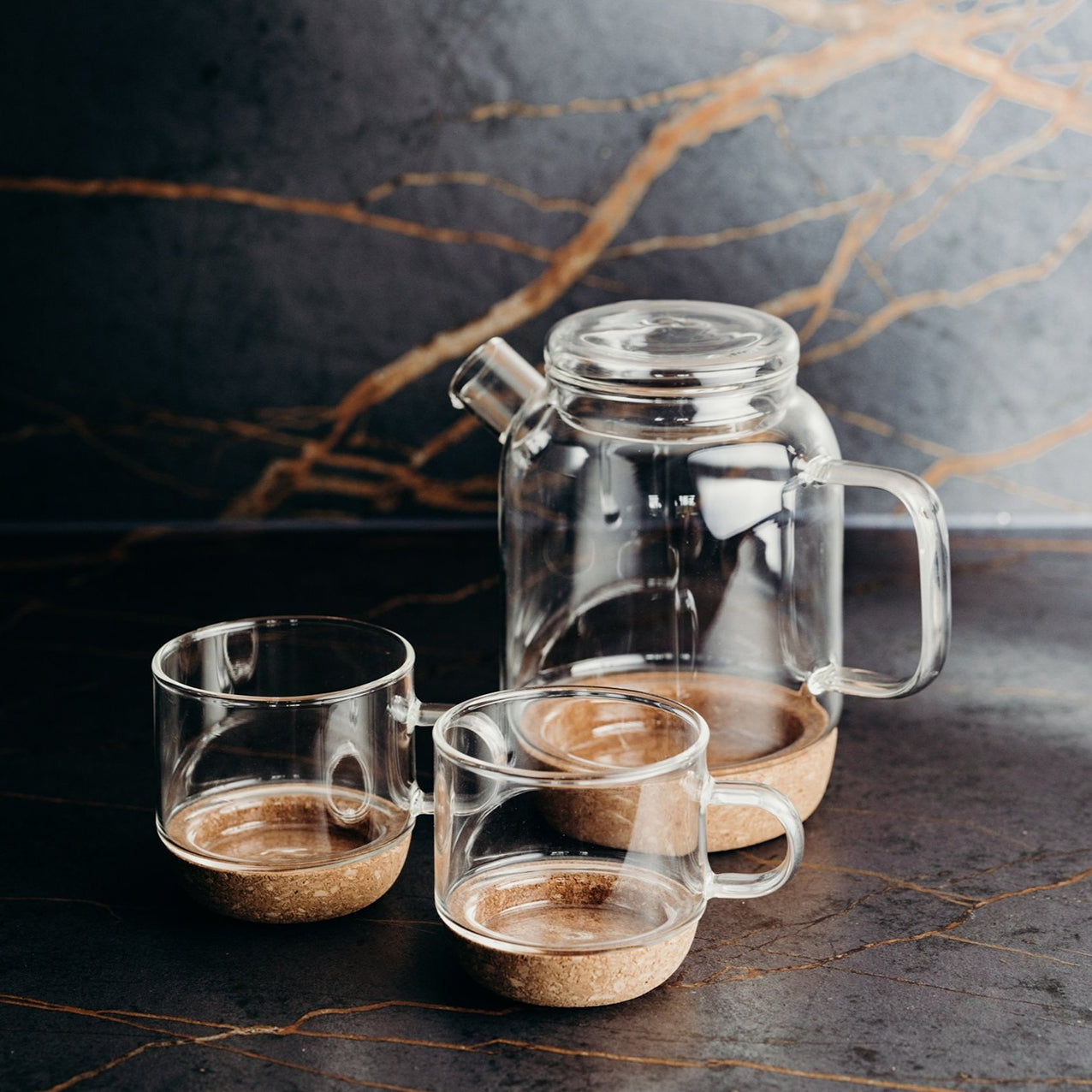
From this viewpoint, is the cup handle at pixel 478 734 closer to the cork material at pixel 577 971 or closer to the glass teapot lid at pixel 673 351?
the cork material at pixel 577 971

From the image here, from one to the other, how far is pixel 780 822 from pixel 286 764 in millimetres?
269

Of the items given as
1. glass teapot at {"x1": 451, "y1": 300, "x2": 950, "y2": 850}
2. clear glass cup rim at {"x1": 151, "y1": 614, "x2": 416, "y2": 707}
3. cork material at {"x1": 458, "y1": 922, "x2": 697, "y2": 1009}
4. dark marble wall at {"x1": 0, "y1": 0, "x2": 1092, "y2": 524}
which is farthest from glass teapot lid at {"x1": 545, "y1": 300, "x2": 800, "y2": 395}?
dark marble wall at {"x1": 0, "y1": 0, "x2": 1092, "y2": 524}

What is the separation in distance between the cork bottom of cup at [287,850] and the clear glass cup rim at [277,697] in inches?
2.5

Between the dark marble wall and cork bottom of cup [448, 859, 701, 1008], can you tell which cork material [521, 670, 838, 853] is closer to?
cork bottom of cup [448, 859, 701, 1008]

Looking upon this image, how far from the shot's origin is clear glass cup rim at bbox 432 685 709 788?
0.61 m

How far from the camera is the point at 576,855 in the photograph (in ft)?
2.20

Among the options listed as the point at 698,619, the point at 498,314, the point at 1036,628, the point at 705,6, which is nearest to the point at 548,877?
the point at 698,619

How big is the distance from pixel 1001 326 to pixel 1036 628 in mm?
347

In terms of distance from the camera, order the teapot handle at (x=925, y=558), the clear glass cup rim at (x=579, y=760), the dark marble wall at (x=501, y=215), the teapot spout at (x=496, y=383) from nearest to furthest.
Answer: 1. the clear glass cup rim at (x=579, y=760)
2. the teapot handle at (x=925, y=558)
3. the teapot spout at (x=496, y=383)
4. the dark marble wall at (x=501, y=215)

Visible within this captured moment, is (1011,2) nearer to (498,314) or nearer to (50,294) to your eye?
(498,314)

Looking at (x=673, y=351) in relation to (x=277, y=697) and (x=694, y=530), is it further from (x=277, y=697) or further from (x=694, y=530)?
(x=277, y=697)

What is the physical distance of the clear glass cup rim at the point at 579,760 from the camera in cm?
61

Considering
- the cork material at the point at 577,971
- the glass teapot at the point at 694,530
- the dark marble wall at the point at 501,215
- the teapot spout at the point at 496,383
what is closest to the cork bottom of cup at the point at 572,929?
the cork material at the point at 577,971

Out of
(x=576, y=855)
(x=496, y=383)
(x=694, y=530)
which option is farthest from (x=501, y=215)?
(x=576, y=855)
